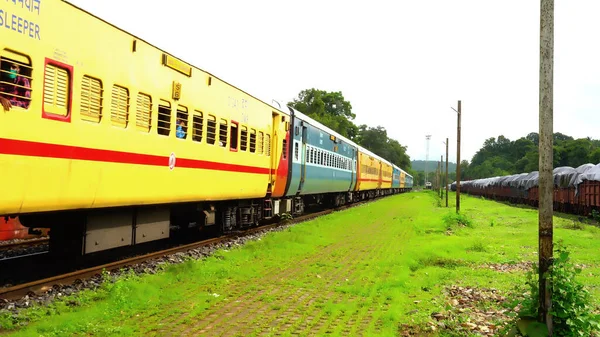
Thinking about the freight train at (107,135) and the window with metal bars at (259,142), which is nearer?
the freight train at (107,135)

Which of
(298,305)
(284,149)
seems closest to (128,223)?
(298,305)

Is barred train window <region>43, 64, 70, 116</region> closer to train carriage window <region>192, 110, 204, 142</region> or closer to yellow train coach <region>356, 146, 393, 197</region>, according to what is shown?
train carriage window <region>192, 110, 204, 142</region>

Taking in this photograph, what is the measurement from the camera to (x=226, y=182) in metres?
12.1

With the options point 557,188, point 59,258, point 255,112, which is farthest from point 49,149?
point 557,188

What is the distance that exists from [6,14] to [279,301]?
15.8ft

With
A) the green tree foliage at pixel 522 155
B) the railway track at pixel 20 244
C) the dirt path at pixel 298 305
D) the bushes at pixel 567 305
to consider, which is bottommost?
the dirt path at pixel 298 305

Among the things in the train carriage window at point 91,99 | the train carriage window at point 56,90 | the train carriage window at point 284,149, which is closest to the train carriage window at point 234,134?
the train carriage window at point 284,149

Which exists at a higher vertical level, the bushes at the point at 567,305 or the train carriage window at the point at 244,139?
the train carriage window at the point at 244,139

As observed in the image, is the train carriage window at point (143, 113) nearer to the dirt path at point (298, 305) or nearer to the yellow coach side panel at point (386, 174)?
the dirt path at point (298, 305)

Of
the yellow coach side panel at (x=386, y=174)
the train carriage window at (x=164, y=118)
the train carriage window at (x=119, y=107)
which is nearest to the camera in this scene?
the train carriage window at (x=119, y=107)

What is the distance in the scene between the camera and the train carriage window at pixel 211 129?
1099 centimetres

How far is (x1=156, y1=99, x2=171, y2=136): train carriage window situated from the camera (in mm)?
9148

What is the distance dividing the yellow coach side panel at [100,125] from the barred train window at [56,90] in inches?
0.7

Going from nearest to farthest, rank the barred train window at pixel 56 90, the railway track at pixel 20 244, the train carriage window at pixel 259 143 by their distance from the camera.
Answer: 1. the barred train window at pixel 56 90
2. the railway track at pixel 20 244
3. the train carriage window at pixel 259 143
